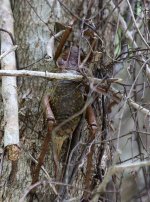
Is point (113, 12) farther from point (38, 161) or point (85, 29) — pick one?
point (38, 161)

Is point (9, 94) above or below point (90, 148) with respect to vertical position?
above

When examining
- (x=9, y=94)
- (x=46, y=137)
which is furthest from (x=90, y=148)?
(x=9, y=94)

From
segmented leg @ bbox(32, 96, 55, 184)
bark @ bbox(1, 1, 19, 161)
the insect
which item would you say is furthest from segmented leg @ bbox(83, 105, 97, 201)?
bark @ bbox(1, 1, 19, 161)

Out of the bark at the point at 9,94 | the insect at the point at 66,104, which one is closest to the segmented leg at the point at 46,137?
the insect at the point at 66,104

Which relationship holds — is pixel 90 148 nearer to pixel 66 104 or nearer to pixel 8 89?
pixel 66 104

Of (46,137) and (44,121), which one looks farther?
(44,121)

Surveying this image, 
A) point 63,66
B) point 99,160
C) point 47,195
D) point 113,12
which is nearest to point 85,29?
point 63,66

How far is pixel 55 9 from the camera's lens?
7.29 feet

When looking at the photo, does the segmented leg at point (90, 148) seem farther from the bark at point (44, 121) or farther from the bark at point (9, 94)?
the bark at point (9, 94)

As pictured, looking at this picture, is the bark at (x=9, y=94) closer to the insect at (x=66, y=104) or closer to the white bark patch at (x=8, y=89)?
the white bark patch at (x=8, y=89)

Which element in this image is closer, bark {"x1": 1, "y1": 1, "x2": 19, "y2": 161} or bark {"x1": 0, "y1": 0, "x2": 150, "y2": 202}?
bark {"x1": 1, "y1": 1, "x2": 19, "y2": 161}

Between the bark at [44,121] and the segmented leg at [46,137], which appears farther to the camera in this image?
the bark at [44,121]

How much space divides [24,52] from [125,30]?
517 millimetres

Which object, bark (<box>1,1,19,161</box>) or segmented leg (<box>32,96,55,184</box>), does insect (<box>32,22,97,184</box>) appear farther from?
bark (<box>1,1,19,161</box>)
